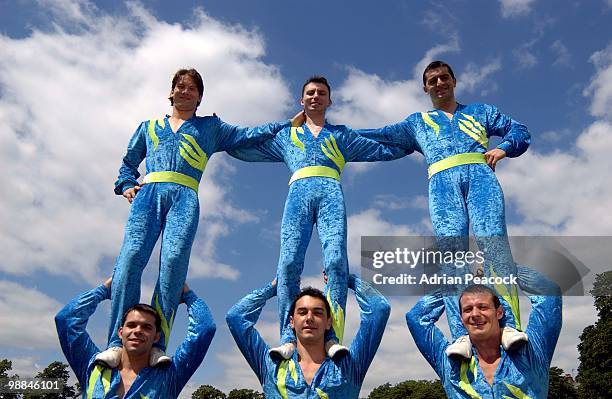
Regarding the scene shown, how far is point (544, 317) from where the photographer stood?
552 centimetres

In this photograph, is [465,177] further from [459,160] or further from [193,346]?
[193,346]

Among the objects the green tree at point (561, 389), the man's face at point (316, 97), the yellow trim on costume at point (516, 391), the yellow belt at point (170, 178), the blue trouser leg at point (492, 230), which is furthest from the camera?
the green tree at point (561, 389)

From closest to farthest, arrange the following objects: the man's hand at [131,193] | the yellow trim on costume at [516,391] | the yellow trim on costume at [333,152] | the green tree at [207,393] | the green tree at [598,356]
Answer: the yellow trim on costume at [516,391] < the man's hand at [131,193] < the yellow trim on costume at [333,152] < the green tree at [598,356] < the green tree at [207,393]

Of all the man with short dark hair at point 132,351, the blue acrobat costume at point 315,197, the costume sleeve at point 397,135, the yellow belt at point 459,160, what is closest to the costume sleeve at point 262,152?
the blue acrobat costume at point 315,197

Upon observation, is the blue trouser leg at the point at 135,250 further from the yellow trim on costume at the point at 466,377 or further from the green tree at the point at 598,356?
the green tree at the point at 598,356

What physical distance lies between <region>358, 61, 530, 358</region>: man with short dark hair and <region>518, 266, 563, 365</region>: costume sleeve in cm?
17

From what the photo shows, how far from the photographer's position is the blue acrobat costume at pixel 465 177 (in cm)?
594

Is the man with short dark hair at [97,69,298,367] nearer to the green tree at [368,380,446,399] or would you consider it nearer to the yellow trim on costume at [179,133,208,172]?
the yellow trim on costume at [179,133,208,172]

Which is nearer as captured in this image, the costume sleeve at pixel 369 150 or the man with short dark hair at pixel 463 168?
the man with short dark hair at pixel 463 168

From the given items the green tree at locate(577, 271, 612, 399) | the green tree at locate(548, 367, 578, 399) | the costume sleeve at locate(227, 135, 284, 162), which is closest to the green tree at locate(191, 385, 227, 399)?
the green tree at locate(548, 367, 578, 399)

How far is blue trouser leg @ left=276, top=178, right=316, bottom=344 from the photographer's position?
6.07 m

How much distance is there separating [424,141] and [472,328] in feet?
8.55

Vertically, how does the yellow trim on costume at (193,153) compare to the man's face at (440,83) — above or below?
below

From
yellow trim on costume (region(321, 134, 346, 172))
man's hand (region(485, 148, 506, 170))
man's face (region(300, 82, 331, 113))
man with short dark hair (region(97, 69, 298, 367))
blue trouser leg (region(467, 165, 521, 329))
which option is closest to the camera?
blue trouser leg (region(467, 165, 521, 329))
